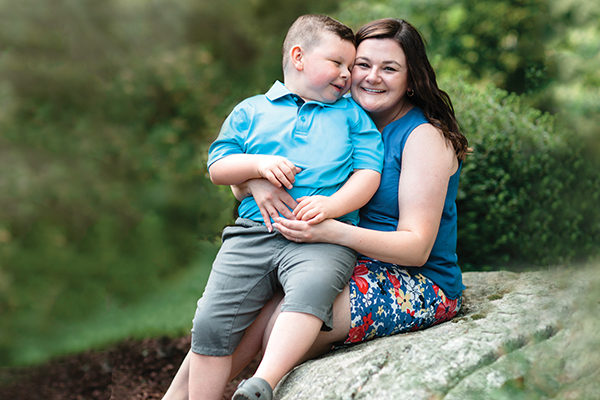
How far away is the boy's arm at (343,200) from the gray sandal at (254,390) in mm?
531

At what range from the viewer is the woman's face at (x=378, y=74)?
2.36 m

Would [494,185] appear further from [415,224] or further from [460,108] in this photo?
[415,224]

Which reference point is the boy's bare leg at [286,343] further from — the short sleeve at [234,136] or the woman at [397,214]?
the short sleeve at [234,136]

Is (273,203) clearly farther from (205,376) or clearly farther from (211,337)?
(205,376)

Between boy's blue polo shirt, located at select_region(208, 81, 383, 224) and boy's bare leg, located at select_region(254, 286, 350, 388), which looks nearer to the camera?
boy's bare leg, located at select_region(254, 286, 350, 388)

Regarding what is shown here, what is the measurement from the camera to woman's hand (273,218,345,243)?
207 centimetres

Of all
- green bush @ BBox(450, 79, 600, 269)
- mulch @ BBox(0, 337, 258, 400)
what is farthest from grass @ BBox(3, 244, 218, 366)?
green bush @ BBox(450, 79, 600, 269)

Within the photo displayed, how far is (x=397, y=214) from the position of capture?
7.69 ft

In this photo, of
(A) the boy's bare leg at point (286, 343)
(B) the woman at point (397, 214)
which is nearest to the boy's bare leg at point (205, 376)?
(B) the woman at point (397, 214)

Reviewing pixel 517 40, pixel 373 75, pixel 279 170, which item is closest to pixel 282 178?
pixel 279 170

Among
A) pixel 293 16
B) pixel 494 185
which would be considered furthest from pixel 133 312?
pixel 293 16

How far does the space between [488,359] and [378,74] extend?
1089 mm

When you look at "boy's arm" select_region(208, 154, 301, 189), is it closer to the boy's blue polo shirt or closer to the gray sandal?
the boy's blue polo shirt

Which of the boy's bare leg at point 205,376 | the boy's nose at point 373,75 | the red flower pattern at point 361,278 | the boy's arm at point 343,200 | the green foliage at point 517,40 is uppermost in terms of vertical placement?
the green foliage at point 517,40
